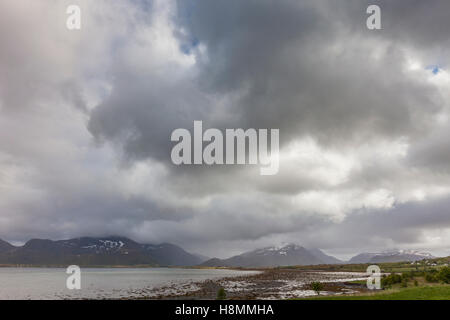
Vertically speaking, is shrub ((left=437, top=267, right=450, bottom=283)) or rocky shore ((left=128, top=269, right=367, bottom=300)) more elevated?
shrub ((left=437, top=267, right=450, bottom=283))

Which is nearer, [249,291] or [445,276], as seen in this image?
[445,276]

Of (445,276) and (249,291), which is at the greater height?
(445,276)

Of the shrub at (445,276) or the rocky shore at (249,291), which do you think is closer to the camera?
the rocky shore at (249,291)

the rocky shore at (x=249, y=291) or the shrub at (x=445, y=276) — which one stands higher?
the shrub at (x=445, y=276)

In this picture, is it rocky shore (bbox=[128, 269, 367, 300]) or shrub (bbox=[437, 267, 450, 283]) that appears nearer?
rocky shore (bbox=[128, 269, 367, 300])
